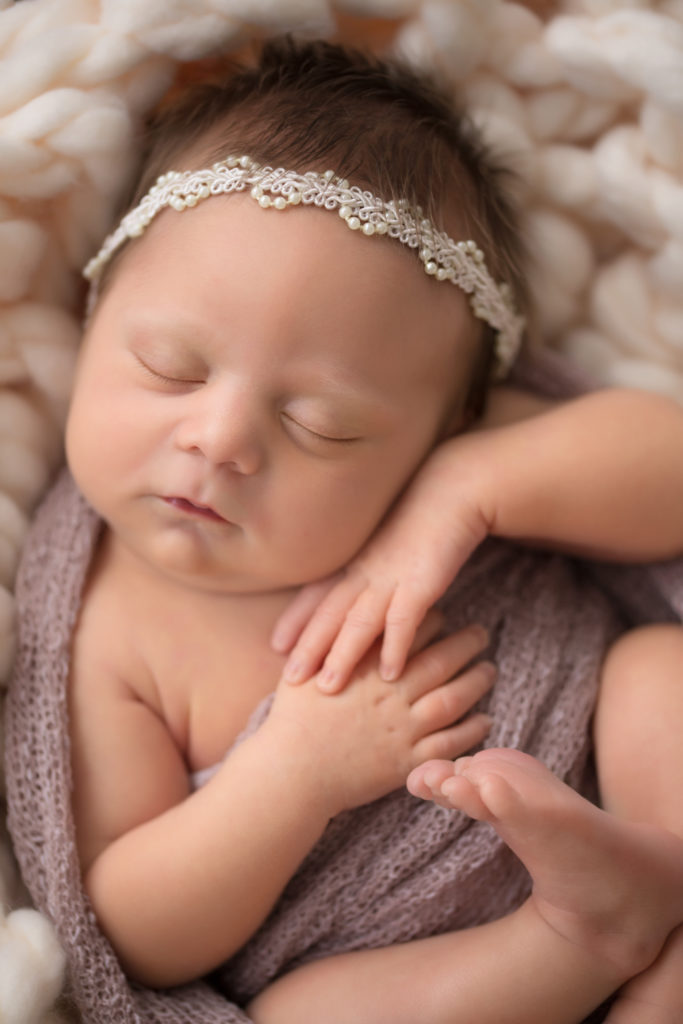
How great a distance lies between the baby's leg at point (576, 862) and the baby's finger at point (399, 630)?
0.60 ft

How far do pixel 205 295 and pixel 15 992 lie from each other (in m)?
0.82

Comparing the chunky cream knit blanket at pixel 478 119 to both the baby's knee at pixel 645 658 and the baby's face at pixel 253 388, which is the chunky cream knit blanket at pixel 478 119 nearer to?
the baby's face at pixel 253 388

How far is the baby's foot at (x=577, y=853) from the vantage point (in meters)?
1.11

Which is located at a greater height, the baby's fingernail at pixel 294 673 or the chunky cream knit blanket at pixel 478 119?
the chunky cream knit blanket at pixel 478 119

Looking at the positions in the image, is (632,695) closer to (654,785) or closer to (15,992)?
(654,785)

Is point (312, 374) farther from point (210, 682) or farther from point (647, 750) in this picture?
point (647, 750)

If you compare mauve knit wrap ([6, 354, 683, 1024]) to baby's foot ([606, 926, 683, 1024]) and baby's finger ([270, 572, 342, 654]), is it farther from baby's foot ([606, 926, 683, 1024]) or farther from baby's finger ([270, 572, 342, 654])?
baby's foot ([606, 926, 683, 1024])

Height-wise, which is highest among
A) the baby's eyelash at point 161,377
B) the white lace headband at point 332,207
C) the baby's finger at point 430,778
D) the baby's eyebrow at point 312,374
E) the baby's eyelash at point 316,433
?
the white lace headband at point 332,207

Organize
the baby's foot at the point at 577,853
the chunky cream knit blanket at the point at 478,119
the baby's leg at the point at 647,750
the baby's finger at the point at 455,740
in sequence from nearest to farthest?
the baby's foot at the point at 577,853 < the baby's leg at the point at 647,750 < the baby's finger at the point at 455,740 < the chunky cream knit blanket at the point at 478,119

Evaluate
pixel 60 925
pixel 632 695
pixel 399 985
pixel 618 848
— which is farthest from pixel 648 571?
pixel 60 925

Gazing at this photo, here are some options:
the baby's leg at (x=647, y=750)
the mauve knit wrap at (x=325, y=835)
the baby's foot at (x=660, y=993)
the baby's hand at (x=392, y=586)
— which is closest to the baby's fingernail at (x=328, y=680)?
the baby's hand at (x=392, y=586)

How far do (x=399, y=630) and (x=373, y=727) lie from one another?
13cm

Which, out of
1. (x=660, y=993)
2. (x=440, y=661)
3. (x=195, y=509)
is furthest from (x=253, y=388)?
(x=660, y=993)

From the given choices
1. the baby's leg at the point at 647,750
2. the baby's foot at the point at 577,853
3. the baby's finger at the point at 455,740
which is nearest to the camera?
the baby's foot at the point at 577,853
